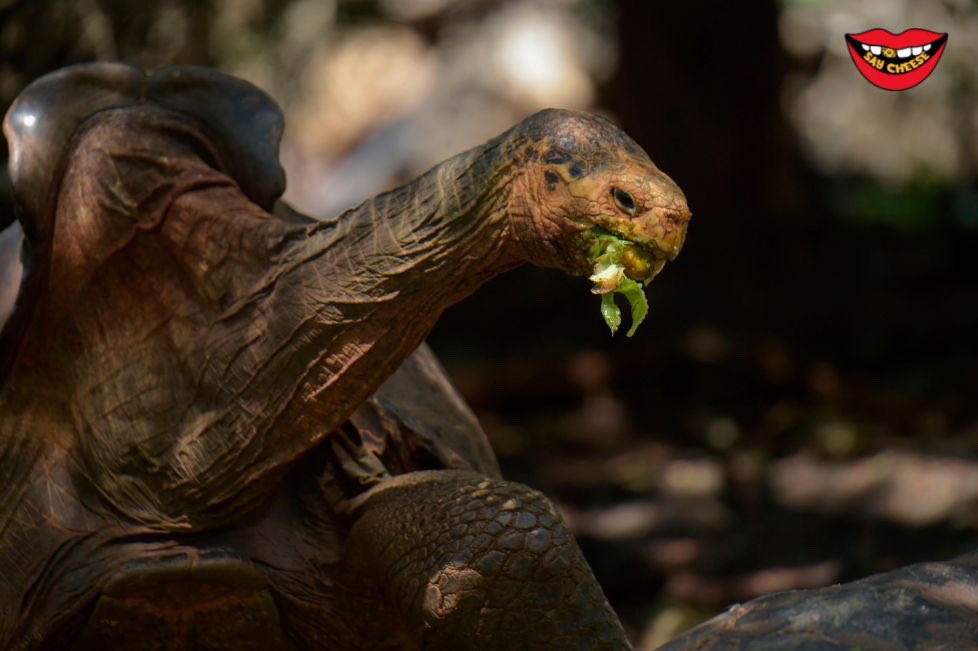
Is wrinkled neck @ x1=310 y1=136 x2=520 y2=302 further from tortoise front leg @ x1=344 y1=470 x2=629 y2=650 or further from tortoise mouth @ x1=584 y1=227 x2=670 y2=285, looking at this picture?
tortoise front leg @ x1=344 y1=470 x2=629 y2=650

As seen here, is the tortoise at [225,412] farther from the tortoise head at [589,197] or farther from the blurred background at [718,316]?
the blurred background at [718,316]

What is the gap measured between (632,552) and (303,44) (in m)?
4.47

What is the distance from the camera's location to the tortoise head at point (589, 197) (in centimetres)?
220

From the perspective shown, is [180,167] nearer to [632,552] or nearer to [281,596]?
[281,596]

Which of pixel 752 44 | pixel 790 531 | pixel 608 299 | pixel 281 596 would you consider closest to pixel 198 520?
pixel 281 596

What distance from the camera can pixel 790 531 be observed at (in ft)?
18.8

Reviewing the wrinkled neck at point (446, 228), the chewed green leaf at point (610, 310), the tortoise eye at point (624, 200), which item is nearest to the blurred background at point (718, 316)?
the wrinkled neck at point (446, 228)

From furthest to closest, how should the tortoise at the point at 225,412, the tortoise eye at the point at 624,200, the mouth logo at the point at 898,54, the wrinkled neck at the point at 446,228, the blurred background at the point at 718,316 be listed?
1. the blurred background at the point at 718,316
2. the mouth logo at the point at 898,54
3. the tortoise at the point at 225,412
4. the wrinkled neck at the point at 446,228
5. the tortoise eye at the point at 624,200

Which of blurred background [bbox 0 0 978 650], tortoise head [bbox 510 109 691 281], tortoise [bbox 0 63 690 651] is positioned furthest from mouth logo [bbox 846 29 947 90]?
tortoise head [bbox 510 109 691 281]

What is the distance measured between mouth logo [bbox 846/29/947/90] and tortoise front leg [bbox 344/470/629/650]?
9.72 feet

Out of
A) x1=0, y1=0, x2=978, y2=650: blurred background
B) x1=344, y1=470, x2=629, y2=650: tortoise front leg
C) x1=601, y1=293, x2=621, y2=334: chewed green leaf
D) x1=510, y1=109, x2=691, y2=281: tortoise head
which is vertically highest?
x1=510, y1=109, x2=691, y2=281: tortoise head

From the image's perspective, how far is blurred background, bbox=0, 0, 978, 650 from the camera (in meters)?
5.65

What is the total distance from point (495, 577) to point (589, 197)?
2.36 feet

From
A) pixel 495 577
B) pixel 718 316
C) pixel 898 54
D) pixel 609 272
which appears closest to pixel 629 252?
pixel 609 272
